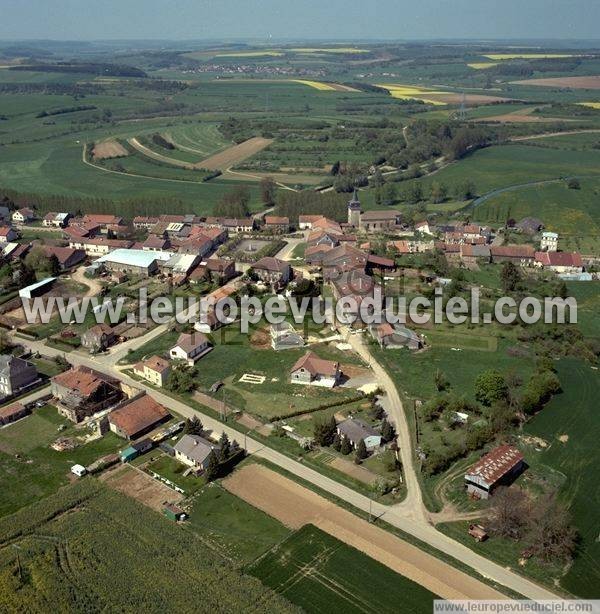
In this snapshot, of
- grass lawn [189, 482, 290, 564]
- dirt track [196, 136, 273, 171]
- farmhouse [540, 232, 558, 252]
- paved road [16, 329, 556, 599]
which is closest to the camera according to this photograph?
paved road [16, 329, 556, 599]

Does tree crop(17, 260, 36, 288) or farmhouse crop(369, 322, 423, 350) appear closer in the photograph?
farmhouse crop(369, 322, 423, 350)

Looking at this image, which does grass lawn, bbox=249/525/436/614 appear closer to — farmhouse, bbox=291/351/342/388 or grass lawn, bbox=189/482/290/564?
grass lawn, bbox=189/482/290/564


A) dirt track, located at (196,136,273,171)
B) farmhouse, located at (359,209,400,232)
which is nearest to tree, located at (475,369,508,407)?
farmhouse, located at (359,209,400,232)

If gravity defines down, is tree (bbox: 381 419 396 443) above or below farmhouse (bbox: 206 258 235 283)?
below

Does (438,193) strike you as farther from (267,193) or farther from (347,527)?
(347,527)

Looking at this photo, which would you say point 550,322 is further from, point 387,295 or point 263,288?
point 263,288

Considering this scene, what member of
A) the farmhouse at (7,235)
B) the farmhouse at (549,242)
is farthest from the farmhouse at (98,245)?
the farmhouse at (549,242)
